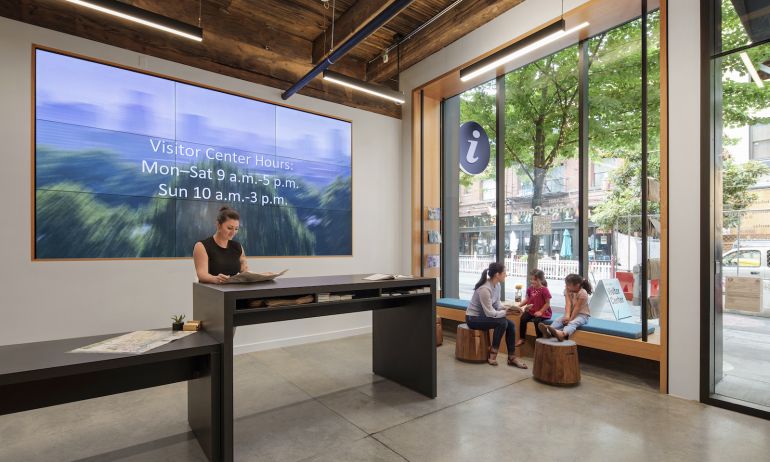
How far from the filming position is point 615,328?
4.07 meters

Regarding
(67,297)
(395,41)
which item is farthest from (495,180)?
(67,297)

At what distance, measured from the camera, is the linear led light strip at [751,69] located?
11.1ft

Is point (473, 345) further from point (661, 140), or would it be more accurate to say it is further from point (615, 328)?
point (661, 140)

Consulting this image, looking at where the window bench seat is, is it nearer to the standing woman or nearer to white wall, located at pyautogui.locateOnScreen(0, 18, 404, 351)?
white wall, located at pyautogui.locateOnScreen(0, 18, 404, 351)

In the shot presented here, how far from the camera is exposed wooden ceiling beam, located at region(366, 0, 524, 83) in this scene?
5.02 meters

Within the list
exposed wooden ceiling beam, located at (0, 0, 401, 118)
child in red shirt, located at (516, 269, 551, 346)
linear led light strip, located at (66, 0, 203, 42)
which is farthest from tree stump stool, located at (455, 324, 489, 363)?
linear led light strip, located at (66, 0, 203, 42)

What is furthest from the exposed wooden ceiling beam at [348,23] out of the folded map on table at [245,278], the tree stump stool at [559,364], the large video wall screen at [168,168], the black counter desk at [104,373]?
the tree stump stool at [559,364]

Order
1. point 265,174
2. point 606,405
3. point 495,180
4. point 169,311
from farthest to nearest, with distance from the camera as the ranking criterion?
point 495,180 < point 265,174 < point 169,311 < point 606,405

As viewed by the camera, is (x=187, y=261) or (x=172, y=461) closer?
(x=172, y=461)

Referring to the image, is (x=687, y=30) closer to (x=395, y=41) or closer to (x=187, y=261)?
(x=395, y=41)

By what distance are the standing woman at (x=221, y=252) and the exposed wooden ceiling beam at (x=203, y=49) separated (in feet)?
8.14

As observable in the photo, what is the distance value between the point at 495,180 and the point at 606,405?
3316 mm

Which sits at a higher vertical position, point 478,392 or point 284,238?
Result: point 284,238

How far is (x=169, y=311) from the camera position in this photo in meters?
4.64
